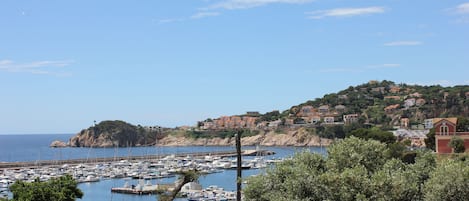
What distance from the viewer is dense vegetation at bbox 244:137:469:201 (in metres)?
18.5

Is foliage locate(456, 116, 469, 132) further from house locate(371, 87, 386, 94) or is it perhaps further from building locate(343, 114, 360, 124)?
house locate(371, 87, 386, 94)

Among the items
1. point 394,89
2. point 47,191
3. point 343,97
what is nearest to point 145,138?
point 343,97

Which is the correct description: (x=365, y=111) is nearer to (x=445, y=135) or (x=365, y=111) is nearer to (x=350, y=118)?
(x=350, y=118)

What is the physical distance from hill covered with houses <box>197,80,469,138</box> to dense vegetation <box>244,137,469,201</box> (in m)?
104

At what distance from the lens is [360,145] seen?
23.3 meters

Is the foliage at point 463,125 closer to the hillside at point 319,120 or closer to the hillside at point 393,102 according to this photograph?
the hillside at point 319,120

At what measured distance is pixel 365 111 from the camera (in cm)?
15712

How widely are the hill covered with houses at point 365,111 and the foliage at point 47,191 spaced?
108118 millimetres

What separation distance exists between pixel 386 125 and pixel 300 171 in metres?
122

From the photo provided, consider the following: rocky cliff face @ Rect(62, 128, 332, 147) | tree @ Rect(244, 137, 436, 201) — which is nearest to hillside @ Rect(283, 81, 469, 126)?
rocky cliff face @ Rect(62, 128, 332, 147)

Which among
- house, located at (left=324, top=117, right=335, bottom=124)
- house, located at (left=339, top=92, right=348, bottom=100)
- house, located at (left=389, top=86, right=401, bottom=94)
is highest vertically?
house, located at (left=389, top=86, right=401, bottom=94)

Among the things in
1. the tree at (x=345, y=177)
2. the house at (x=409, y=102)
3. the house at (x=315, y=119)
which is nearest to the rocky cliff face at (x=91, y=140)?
the house at (x=315, y=119)

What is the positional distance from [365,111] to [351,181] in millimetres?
141850

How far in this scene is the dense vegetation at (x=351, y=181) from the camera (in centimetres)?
1852
